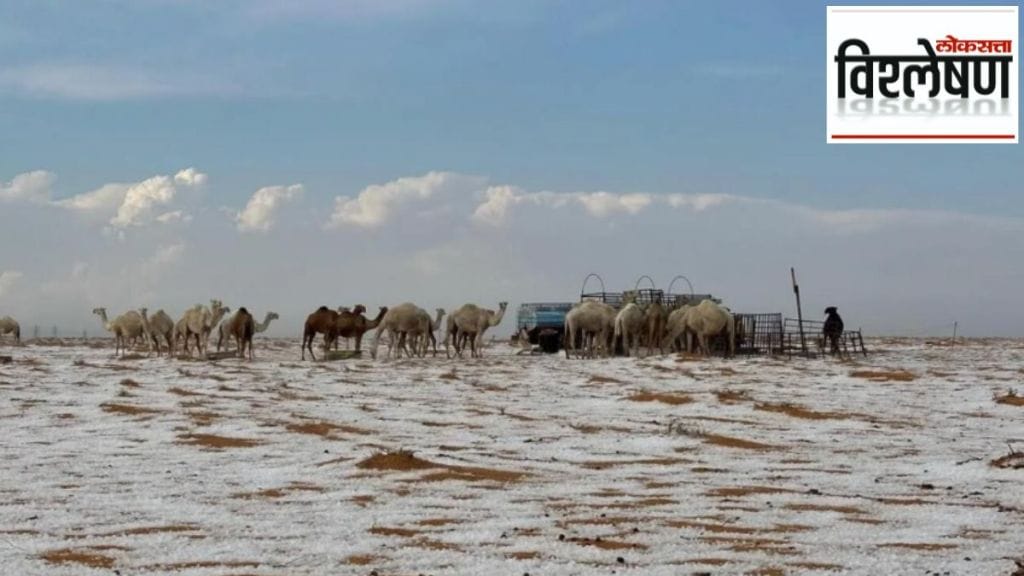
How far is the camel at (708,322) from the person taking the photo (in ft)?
136

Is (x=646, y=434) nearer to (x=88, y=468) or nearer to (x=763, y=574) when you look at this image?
(x=88, y=468)

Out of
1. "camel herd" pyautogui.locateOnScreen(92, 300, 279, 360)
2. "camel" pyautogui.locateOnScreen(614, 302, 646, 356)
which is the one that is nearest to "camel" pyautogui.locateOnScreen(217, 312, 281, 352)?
"camel herd" pyautogui.locateOnScreen(92, 300, 279, 360)

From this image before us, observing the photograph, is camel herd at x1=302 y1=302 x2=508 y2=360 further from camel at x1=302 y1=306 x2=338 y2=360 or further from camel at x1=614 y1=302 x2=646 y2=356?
camel at x1=614 y1=302 x2=646 y2=356

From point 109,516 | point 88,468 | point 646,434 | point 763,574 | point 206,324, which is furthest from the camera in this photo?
point 206,324

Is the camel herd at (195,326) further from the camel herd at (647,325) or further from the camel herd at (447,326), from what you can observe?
the camel herd at (647,325)

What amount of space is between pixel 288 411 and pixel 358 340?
22326mm

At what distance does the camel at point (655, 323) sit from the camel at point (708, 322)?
55.2 inches

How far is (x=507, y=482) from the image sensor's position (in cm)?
1141

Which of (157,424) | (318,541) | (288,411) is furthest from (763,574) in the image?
(288,411)

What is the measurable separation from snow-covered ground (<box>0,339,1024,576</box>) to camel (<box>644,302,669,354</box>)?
1916 cm

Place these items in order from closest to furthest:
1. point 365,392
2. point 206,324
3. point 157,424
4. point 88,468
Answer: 1. point 88,468
2. point 157,424
3. point 365,392
4. point 206,324

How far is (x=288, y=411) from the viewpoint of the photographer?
19.6 m

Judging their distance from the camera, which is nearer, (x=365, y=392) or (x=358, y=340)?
(x=365, y=392)

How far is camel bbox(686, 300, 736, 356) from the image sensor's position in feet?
136
